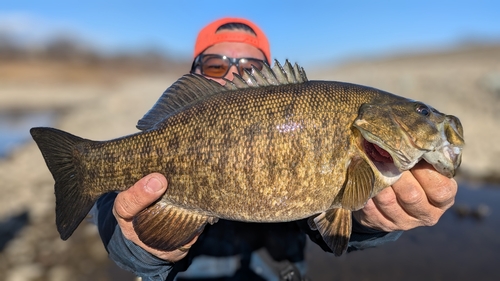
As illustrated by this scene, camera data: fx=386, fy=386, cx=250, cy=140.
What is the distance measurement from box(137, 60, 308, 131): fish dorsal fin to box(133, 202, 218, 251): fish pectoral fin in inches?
19.5

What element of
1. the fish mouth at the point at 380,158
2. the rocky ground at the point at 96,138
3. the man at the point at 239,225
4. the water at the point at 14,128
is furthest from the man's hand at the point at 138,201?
the water at the point at 14,128

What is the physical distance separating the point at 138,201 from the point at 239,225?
1.22 meters

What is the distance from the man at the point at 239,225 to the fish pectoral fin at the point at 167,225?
0.07 m

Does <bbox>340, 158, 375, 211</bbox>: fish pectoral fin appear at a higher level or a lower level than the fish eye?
lower

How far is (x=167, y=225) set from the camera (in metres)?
2.20

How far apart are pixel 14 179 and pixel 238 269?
7.55m

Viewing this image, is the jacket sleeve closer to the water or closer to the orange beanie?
the orange beanie

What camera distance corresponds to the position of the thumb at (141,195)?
2037 mm

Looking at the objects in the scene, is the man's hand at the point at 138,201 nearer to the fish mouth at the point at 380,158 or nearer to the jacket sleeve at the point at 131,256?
the jacket sleeve at the point at 131,256

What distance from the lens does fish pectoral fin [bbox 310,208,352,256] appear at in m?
2.06

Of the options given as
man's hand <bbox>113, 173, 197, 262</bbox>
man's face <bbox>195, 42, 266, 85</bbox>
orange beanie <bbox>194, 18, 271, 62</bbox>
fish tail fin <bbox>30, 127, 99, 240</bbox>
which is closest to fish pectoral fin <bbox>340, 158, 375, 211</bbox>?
man's hand <bbox>113, 173, 197, 262</bbox>

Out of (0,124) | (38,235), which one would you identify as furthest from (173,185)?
(0,124)

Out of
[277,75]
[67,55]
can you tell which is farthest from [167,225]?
[67,55]

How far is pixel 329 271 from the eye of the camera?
5.21 metres
